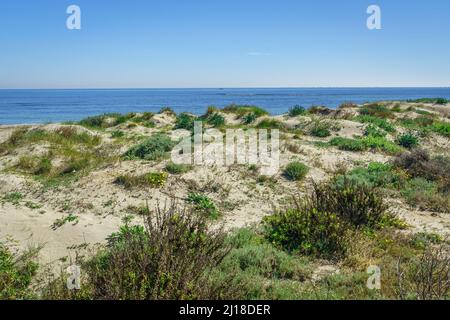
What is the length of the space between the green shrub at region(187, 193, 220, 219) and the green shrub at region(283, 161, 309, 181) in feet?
10.7

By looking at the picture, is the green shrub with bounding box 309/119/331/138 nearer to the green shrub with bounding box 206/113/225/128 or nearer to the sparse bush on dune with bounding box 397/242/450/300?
the green shrub with bounding box 206/113/225/128

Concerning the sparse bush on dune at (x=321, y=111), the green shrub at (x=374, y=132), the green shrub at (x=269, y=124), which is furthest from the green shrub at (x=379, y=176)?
the sparse bush on dune at (x=321, y=111)

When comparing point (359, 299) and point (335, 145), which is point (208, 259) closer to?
point (359, 299)

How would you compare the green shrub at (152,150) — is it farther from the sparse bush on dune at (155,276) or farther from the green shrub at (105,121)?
the green shrub at (105,121)

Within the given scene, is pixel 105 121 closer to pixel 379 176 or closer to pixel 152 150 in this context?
pixel 152 150

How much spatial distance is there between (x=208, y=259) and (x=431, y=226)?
227 inches

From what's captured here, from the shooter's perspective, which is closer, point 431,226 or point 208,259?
point 208,259

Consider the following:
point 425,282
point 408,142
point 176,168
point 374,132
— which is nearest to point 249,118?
point 374,132

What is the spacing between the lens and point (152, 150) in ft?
46.8

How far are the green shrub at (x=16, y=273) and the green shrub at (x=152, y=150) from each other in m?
6.79

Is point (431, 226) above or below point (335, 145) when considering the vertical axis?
below

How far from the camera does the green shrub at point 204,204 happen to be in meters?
9.28
